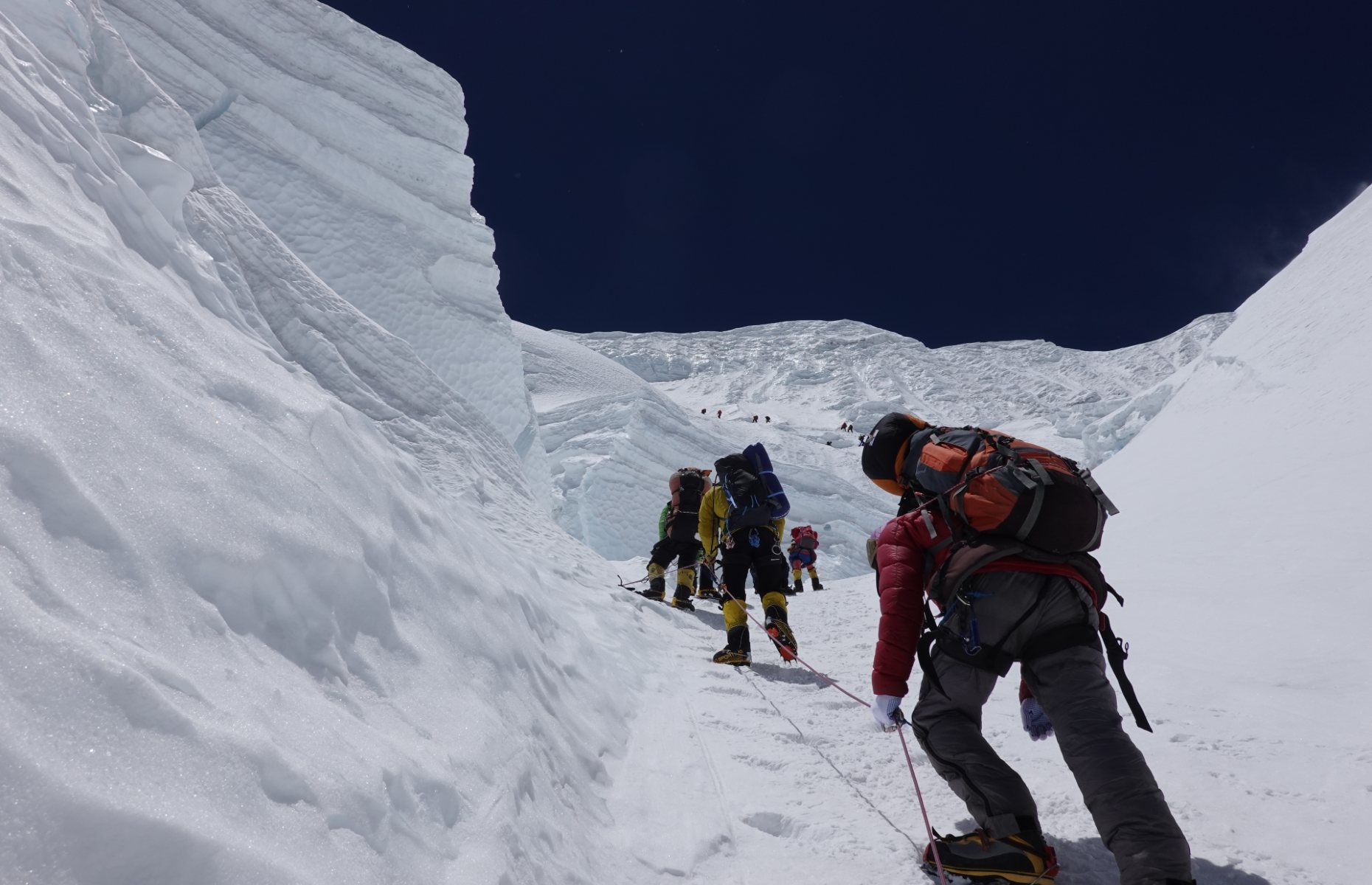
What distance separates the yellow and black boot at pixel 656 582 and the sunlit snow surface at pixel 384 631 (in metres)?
1.19

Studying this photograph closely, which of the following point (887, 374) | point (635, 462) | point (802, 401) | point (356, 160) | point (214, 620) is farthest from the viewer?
point (887, 374)

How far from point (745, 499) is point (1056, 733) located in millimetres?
3302

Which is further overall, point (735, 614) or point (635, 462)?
point (635, 462)

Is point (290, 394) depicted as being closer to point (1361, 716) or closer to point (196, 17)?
point (1361, 716)

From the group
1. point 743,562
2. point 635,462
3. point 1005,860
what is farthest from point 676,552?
point 635,462

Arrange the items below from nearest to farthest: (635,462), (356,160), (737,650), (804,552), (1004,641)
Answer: (1004,641) → (737,650) → (804,552) → (356,160) → (635,462)

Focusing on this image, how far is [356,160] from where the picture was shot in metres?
14.2

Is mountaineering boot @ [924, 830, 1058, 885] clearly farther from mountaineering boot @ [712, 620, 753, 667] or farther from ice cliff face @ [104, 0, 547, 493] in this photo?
ice cliff face @ [104, 0, 547, 493]

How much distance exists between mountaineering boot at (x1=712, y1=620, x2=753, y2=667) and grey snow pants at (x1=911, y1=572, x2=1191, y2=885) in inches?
93.0

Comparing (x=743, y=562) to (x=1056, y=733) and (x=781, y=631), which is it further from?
(x=1056, y=733)

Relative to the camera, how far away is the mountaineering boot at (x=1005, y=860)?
1.83 metres

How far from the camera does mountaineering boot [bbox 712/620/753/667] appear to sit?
178 inches

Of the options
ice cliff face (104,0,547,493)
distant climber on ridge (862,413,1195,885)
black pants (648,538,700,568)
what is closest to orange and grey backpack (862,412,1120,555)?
distant climber on ridge (862,413,1195,885)

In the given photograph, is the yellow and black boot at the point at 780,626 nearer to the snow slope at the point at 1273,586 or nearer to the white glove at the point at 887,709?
the snow slope at the point at 1273,586
